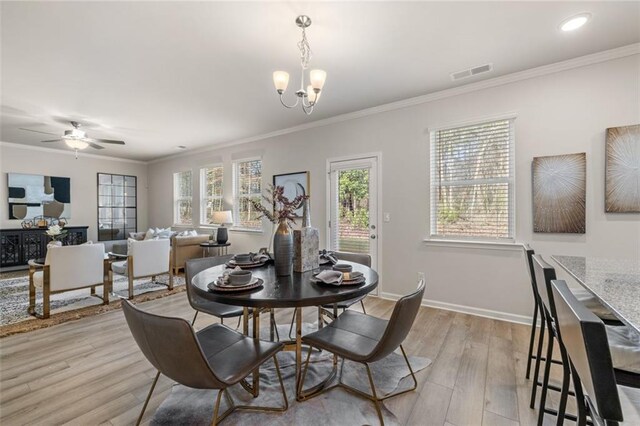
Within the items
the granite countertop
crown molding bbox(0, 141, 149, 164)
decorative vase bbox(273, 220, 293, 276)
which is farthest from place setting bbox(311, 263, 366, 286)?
crown molding bbox(0, 141, 149, 164)

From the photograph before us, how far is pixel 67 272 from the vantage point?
347 cm

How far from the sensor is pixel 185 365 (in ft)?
3.90

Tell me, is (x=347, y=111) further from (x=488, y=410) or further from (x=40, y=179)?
(x=40, y=179)

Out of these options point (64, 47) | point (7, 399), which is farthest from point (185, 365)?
point (64, 47)

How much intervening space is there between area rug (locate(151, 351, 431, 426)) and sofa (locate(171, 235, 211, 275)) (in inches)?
151

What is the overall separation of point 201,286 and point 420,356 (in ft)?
6.08

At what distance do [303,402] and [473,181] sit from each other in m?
2.90

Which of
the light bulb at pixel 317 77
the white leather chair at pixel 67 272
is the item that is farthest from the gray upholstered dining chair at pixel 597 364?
the white leather chair at pixel 67 272

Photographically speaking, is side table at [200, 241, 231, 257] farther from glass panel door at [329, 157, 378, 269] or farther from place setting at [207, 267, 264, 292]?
place setting at [207, 267, 264, 292]

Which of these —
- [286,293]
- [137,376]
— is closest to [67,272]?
[137,376]

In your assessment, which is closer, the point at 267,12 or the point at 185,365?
the point at 185,365

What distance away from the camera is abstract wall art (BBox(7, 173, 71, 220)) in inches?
235

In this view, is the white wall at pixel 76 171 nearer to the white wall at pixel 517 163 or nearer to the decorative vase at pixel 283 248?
the white wall at pixel 517 163

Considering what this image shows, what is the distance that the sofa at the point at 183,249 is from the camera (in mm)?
5363
